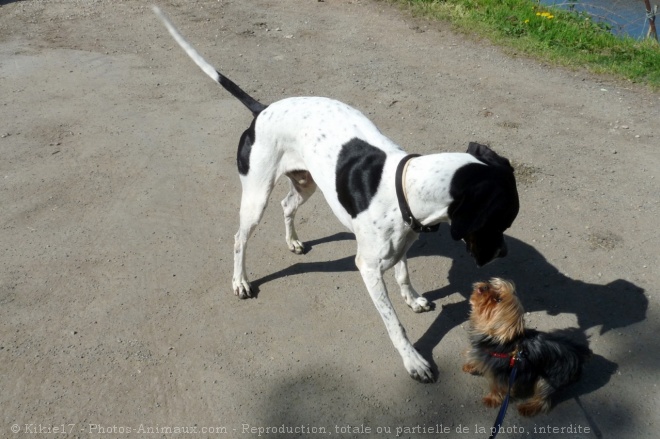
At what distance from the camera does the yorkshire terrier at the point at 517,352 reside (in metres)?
3.53

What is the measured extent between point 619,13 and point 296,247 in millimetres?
8797

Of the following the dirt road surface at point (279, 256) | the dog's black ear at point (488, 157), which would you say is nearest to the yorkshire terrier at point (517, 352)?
the dirt road surface at point (279, 256)

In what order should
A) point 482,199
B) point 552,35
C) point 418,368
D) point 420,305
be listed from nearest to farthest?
1. point 482,199
2. point 418,368
3. point 420,305
4. point 552,35

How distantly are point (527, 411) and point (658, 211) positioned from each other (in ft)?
8.63

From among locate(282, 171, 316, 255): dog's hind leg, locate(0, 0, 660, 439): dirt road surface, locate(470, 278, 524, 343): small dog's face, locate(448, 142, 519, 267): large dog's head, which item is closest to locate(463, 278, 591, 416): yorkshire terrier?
locate(470, 278, 524, 343): small dog's face

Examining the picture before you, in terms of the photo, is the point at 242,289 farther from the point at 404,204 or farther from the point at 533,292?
the point at 533,292

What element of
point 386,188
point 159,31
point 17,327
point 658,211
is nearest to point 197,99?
point 159,31

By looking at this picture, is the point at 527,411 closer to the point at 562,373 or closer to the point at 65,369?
the point at 562,373

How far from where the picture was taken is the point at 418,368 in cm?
397

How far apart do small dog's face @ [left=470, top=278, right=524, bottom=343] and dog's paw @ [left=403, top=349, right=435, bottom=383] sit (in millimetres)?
525

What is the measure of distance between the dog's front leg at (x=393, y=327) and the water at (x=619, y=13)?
6803mm

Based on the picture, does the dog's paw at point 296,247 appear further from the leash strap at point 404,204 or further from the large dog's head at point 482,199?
the large dog's head at point 482,199

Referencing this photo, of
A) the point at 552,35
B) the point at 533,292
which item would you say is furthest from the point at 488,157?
the point at 552,35

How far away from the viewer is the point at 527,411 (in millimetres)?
3695
